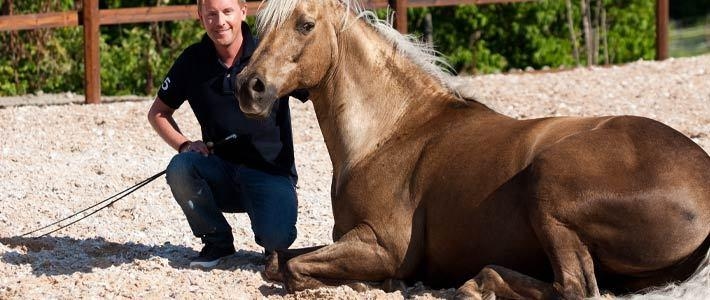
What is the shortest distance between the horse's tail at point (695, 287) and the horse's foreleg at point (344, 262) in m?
Answer: 1.05

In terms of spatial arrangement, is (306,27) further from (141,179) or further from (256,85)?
(141,179)

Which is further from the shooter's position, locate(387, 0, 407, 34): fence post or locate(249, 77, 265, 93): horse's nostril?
locate(387, 0, 407, 34): fence post

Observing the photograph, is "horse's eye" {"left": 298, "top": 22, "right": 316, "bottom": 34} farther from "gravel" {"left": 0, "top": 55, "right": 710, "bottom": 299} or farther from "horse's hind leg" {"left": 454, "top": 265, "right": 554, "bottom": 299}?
"horse's hind leg" {"left": 454, "top": 265, "right": 554, "bottom": 299}

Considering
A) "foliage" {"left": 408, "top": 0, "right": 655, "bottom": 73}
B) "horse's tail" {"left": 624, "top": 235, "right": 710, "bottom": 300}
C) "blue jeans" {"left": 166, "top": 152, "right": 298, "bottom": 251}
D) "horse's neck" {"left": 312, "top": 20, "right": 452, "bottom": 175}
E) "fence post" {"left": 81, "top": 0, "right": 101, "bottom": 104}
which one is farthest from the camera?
"foliage" {"left": 408, "top": 0, "right": 655, "bottom": 73}

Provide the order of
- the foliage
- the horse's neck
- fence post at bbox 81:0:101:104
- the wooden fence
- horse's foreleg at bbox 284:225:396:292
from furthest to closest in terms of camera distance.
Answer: the foliage
fence post at bbox 81:0:101:104
the wooden fence
the horse's neck
horse's foreleg at bbox 284:225:396:292

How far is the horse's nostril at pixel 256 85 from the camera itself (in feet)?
17.2

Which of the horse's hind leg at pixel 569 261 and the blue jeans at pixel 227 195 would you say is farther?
the blue jeans at pixel 227 195

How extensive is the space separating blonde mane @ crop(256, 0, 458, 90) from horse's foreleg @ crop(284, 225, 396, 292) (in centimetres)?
80

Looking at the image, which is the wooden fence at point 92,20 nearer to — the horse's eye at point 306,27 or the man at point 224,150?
the man at point 224,150

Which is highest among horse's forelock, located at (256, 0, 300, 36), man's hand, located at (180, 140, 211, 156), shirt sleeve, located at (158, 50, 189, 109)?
horse's forelock, located at (256, 0, 300, 36)

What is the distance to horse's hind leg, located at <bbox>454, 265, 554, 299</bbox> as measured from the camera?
4.97m

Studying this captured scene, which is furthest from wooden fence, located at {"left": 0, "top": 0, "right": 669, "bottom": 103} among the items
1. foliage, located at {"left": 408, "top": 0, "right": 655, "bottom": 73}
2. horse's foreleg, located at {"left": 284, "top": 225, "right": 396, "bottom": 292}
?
horse's foreleg, located at {"left": 284, "top": 225, "right": 396, "bottom": 292}

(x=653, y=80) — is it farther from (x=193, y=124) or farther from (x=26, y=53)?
(x=26, y=53)

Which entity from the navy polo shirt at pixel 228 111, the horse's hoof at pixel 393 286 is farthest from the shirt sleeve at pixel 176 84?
the horse's hoof at pixel 393 286
